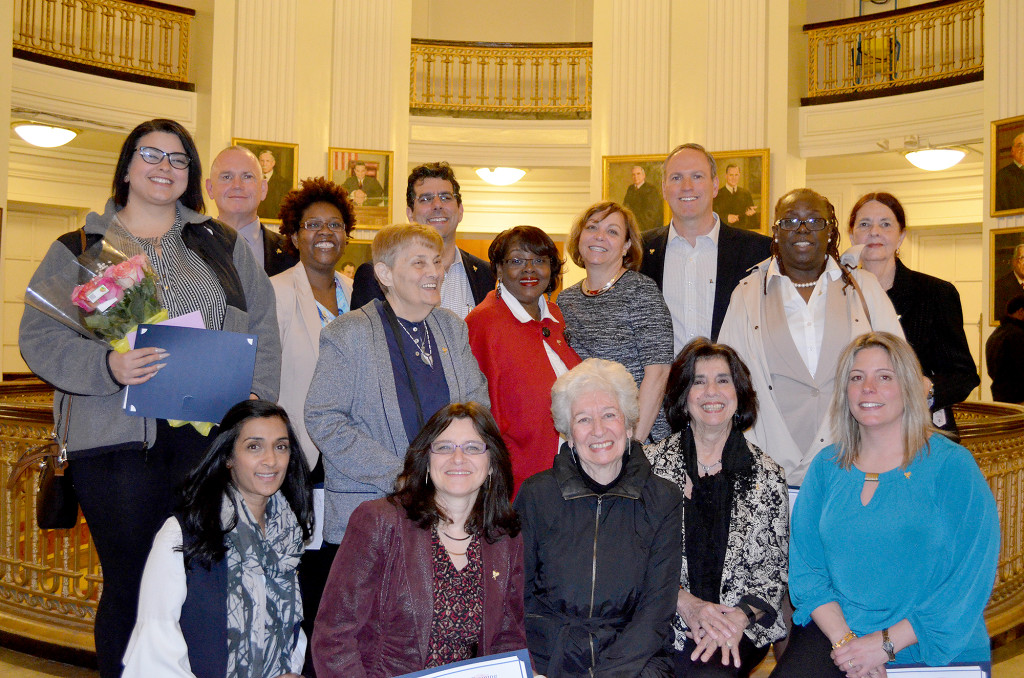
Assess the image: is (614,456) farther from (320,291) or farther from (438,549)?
(320,291)

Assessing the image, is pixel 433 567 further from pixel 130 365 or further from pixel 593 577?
pixel 130 365

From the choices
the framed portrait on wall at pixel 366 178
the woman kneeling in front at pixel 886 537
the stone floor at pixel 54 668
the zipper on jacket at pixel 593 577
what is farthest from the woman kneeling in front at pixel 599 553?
the framed portrait on wall at pixel 366 178

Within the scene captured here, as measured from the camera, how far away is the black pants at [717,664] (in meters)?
3.26

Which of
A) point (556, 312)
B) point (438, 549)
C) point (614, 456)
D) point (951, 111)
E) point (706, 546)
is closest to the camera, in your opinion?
point (438, 549)

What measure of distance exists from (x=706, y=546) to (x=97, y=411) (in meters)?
2.18

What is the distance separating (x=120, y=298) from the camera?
9.54 ft

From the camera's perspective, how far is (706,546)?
3.44 m

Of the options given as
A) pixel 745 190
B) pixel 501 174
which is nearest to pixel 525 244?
pixel 745 190

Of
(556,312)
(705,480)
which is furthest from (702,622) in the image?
(556,312)

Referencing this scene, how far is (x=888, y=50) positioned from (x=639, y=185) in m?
4.08

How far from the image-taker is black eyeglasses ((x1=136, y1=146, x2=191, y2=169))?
3.11 metres

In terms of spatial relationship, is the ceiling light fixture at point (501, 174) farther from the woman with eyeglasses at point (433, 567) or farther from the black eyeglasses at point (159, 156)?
the woman with eyeglasses at point (433, 567)

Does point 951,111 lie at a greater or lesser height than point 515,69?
lesser

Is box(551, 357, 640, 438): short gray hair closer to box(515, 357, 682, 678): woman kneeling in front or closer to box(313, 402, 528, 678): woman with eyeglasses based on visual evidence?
box(515, 357, 682, 678): woman kneeling in front
